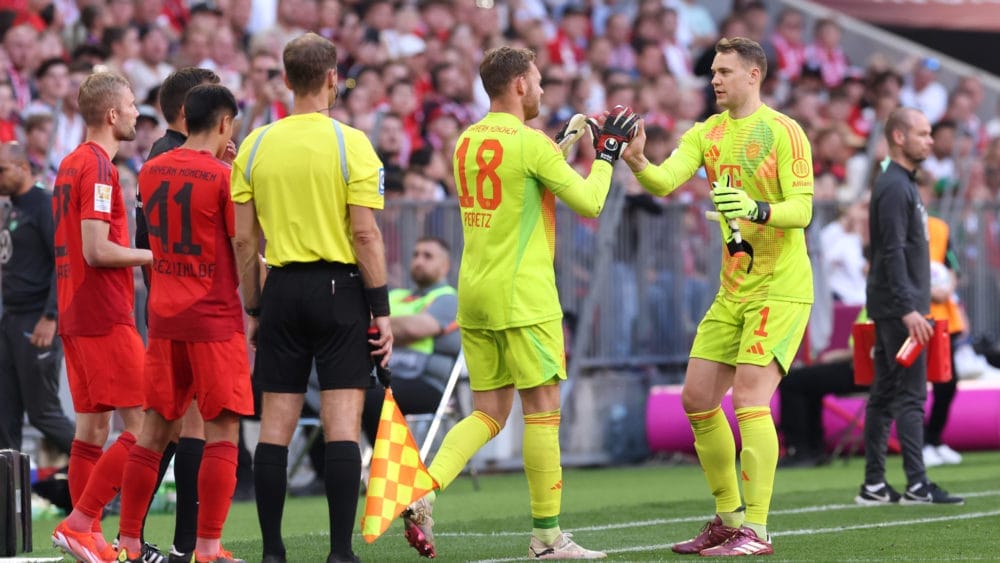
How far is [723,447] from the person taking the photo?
26.6 ft

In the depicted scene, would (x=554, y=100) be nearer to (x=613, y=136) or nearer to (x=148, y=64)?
(x=148, y=64)

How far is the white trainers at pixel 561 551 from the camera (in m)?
7.62

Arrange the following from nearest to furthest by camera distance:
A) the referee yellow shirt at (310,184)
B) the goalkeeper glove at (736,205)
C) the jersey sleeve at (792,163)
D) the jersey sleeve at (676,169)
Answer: the referee yellow shirt at (310,184), the goalkeeper glove at (736,205), the jersey sleeve at (792,163), the jersey sleeve at (676,169)

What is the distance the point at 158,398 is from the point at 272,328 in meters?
0.65

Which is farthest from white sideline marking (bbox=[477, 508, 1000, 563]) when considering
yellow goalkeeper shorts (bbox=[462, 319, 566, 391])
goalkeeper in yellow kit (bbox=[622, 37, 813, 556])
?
yellow goalkeeper shorts (bbox=[462, 319, 566, 391])

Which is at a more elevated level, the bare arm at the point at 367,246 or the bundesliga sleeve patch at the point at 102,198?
the bundesliga sleeve patch at the point at 102,198

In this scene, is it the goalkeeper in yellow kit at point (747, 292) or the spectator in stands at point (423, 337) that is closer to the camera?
the goalkeeper in yellow kit at point (747, 292)

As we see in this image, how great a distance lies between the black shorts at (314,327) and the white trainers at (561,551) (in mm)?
1166

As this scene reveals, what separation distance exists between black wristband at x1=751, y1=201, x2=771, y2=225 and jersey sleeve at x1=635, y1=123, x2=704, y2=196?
53cm

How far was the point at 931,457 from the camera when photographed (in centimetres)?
1398

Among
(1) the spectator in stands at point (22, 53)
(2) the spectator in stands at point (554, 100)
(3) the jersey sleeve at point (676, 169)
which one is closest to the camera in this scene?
(3) the jersey sleeve at point (676, 169)

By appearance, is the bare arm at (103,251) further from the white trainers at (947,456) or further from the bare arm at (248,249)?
the white trainers at (947,456)

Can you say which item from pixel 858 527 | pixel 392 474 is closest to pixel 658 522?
pixel 858 527

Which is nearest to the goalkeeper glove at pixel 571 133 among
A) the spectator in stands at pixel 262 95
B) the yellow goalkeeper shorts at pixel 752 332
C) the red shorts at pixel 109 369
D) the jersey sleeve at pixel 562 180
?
the jersey sleeve at pixel 562 180
